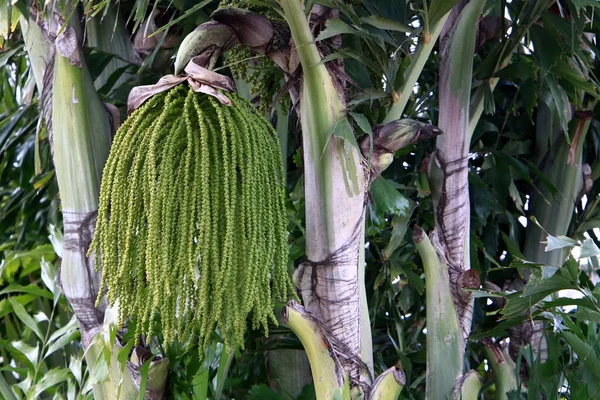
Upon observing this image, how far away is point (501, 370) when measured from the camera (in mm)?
1301

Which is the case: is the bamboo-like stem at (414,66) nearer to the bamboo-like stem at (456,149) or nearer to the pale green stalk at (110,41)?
the bamboo-like stem at (456,149)

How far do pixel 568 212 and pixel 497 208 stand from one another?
0.14m

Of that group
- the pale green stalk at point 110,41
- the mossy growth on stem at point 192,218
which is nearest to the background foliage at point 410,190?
the pale green stalk at point 110,41

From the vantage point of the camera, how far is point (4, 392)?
126cm

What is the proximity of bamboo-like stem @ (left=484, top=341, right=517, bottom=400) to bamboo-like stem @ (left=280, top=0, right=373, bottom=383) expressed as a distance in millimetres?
379

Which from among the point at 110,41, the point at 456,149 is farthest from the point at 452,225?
the point at 110,41

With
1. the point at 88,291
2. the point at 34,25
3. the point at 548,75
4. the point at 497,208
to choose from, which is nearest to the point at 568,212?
the point at 497,208

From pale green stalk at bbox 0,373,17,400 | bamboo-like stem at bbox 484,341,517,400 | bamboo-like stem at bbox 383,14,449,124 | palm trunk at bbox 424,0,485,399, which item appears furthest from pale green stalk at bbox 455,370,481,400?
pale green stalk at bbox 0,373,17,400

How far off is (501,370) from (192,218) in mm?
723

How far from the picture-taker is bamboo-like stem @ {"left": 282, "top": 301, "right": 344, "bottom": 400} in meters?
0.98

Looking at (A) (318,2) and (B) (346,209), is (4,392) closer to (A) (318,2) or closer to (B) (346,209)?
(B) (346,209)

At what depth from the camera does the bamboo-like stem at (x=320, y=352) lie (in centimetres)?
98

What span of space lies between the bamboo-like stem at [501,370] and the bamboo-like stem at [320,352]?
16.6 inches

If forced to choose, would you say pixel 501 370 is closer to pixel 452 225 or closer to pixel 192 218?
pixel 452 225
